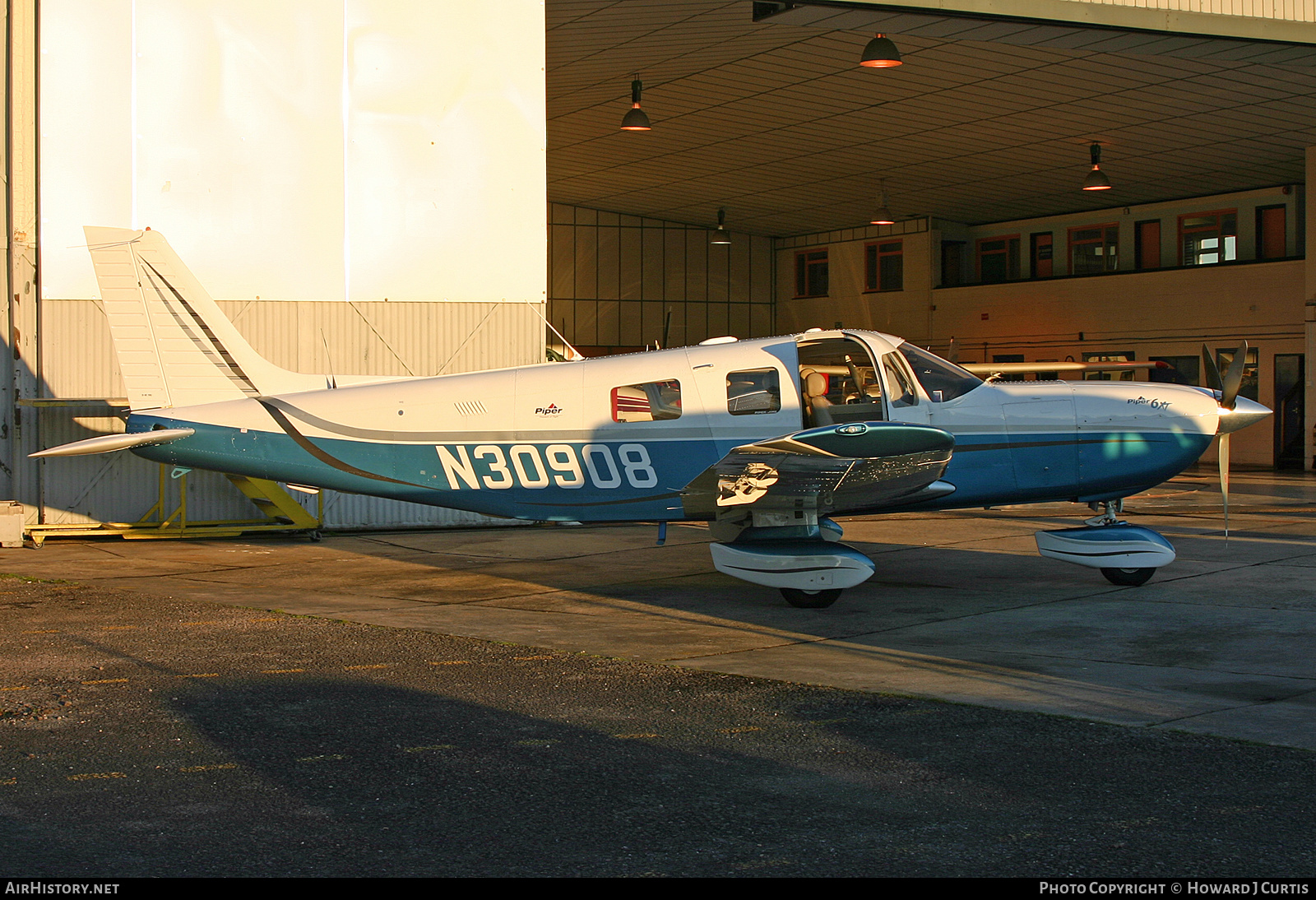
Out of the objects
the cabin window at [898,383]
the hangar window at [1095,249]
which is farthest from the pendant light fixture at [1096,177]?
the cabin window at [898,383]

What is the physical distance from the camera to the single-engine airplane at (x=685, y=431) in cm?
1057

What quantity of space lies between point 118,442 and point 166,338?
1.30 m

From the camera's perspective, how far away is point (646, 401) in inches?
421

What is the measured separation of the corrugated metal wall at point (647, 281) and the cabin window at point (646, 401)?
1153 inches

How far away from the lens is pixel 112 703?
689 cm

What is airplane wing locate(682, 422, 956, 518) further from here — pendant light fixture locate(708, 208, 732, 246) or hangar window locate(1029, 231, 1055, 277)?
pendant light fixture locate(708, 208, 732, 246)

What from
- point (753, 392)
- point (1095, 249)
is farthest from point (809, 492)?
point (1095, 249)

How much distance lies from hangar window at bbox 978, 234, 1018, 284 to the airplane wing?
2611 centimetres

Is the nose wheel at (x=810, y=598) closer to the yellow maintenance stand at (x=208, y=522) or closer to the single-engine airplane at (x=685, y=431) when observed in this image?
the single-engine airplane at (x=685, y=431)

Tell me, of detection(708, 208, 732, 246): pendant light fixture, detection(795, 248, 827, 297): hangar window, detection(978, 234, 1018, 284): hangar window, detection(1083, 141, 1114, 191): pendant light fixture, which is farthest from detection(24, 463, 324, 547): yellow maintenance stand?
detection(795, 248, 827, 297): hangar window

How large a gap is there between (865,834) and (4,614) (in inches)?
321

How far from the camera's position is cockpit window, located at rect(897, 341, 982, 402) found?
1073 centimetres

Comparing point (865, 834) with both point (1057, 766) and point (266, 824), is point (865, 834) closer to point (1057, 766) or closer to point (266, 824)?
point (1057, 766)

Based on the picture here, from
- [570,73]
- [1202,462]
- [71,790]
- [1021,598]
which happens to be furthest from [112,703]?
[1202,462]
